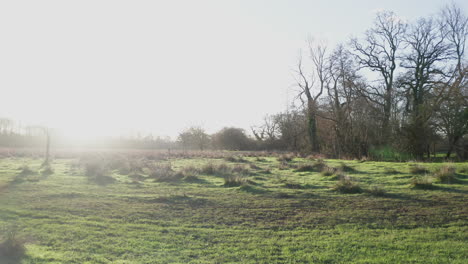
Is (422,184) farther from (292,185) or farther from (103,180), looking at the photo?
(103,180)

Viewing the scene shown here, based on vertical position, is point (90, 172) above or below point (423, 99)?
below

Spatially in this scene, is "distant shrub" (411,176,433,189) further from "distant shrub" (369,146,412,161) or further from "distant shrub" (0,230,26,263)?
"distant shrub" (369,146,412,161)

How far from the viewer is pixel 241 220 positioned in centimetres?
731

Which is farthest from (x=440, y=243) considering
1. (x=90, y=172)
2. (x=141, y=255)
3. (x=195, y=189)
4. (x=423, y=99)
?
(x=423, y=99)

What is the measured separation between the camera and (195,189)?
11.2m

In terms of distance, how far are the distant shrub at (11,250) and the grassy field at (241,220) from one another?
0.02m

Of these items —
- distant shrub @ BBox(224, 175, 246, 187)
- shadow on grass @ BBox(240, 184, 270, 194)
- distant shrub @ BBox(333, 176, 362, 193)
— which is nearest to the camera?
distant shrub @ BBox(333, 176, 362, 193)

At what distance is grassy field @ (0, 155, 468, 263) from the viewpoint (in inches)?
205

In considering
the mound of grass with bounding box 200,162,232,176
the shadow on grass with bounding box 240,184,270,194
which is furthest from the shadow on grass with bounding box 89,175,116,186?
the shadow on grass with bounding box 240,184,270,194

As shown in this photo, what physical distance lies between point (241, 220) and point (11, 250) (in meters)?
4.19

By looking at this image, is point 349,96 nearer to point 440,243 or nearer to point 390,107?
point 390,107

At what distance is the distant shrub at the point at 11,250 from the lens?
486cm

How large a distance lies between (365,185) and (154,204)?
664 cm

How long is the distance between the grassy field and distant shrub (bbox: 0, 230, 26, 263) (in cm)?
2
